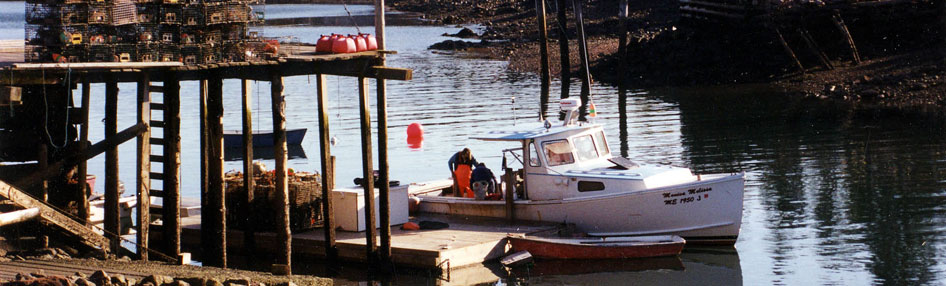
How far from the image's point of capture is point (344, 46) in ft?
65.5

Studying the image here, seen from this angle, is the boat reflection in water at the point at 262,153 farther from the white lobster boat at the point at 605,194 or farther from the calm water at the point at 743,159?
the white lobster boat at the point at 605,194

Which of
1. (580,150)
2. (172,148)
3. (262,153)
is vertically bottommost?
(262,153)

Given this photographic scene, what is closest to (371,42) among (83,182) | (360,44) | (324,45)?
(360,44)

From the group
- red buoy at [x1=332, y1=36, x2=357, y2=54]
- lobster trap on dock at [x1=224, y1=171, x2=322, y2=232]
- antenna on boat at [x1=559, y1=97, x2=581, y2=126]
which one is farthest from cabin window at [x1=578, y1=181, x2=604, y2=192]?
red buoy at [x1=332, y1=36, x2=357, y2=54]

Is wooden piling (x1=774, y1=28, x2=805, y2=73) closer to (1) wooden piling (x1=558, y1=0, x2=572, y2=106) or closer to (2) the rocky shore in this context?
(2) the rocky shore

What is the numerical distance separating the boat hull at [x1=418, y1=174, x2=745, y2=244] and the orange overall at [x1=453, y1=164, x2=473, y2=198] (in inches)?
56.8

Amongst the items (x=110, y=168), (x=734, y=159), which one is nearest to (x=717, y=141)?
(x=734, y=159)

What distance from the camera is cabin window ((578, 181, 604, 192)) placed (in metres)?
22.2

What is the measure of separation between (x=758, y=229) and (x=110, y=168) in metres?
11.7

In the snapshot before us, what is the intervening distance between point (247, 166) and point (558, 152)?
5466mm

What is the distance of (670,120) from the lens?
40.3 metres

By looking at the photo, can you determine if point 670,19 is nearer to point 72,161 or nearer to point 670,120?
point 670,120

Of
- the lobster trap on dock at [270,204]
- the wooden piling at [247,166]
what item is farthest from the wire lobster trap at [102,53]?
the lobster trap on dock at [270,204]

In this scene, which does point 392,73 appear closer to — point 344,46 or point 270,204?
point 344,46
